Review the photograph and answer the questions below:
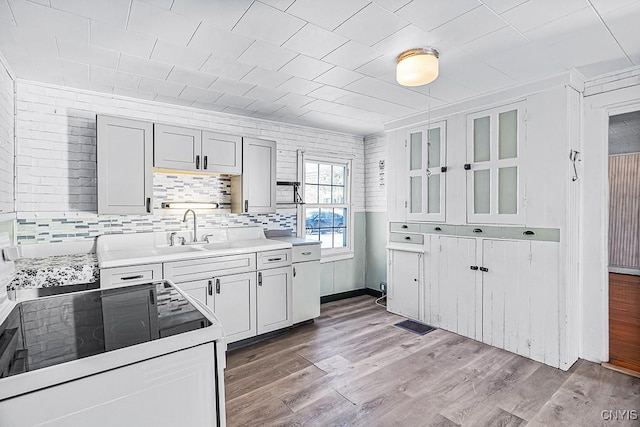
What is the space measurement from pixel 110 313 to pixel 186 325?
366 mm

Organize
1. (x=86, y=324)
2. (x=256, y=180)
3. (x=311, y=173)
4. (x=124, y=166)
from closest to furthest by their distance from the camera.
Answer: (x=86, y=324), (x=124, y=166), (x=256, y=180), (x=311, y=173)

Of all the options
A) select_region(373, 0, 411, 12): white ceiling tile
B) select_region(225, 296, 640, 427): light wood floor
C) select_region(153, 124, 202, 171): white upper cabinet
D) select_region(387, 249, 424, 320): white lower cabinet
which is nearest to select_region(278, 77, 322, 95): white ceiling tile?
select_region(153, 124, 202, 171): white upper cabinet

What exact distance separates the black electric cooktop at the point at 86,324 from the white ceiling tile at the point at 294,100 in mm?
2294

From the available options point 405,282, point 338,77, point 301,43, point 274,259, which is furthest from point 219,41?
point 405,282

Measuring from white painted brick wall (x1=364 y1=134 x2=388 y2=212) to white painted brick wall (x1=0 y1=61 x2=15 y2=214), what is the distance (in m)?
4.07

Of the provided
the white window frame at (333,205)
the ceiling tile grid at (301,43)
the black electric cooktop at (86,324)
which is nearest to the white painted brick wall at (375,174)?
the white window frame at (333,205)

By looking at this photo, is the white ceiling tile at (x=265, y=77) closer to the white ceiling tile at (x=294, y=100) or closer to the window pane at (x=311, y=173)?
the white ceiling tile at (x=294, y=100)

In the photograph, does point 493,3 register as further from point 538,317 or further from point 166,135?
→ point 166,135

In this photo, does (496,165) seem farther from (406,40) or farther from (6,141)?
(6,141)

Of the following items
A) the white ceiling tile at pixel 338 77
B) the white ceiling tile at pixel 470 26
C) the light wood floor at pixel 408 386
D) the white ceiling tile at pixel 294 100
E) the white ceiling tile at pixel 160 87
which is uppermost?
the white ceiling tile at pixel 294 100

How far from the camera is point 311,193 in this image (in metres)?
4.78

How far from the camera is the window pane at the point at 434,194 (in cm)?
378

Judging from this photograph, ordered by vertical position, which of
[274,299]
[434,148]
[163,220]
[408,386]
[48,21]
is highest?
[48,21]

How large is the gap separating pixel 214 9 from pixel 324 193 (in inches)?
128
